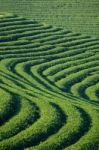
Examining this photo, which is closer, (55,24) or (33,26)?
(33,26)

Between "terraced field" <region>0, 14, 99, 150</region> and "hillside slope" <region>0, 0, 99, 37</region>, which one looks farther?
"hillside slope" <region>0, 0, 99, 37</region>

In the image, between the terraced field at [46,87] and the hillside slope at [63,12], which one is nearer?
the terraced field at [46,87]

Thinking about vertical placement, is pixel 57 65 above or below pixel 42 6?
below

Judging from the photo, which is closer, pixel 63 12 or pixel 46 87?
pixel 46 87

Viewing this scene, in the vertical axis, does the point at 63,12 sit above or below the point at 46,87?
above

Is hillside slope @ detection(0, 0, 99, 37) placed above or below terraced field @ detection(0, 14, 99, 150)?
above

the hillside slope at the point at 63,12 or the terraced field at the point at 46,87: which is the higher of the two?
the hillside slope at the point at 63,12

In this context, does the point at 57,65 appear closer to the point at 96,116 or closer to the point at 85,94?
the point at 85,94

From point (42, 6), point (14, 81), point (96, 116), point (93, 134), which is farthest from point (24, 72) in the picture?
point (42, 6)
